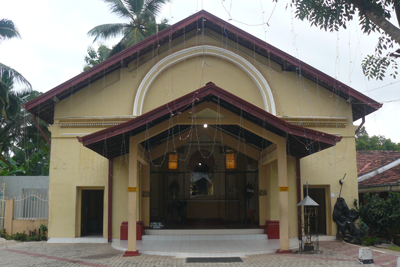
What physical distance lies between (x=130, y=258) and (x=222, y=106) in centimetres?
515

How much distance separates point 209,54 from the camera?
14828mm

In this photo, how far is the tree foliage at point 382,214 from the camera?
43.5 feet

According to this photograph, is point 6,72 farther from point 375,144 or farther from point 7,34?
point 375,144

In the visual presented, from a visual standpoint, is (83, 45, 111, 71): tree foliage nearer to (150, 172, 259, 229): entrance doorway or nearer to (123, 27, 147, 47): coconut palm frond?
(123, 27, 147, 47): coconut palm frond

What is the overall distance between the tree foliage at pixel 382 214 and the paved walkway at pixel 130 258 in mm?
1597

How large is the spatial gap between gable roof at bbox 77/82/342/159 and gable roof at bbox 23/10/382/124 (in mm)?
3412

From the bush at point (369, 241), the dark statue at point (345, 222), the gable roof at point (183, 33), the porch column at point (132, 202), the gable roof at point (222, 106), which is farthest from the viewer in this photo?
the gable roof at point (183, 33)

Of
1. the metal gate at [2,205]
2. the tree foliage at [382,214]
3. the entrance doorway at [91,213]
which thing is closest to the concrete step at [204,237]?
the entrance doorway at [91,213]

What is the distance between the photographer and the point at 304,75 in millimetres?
14664

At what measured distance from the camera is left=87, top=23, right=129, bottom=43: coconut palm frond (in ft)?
85.0

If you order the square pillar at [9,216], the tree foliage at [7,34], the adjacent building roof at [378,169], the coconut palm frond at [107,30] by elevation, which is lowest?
the square pillar at [9,216]

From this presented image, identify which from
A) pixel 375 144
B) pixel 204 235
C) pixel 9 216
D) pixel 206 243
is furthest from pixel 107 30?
pixel 375 144

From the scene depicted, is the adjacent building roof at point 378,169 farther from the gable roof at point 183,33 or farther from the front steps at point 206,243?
the front steps at point 206,243

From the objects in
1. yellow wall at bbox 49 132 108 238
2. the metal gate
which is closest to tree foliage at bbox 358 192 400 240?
yellow wall at bbox 49 132 108 238
